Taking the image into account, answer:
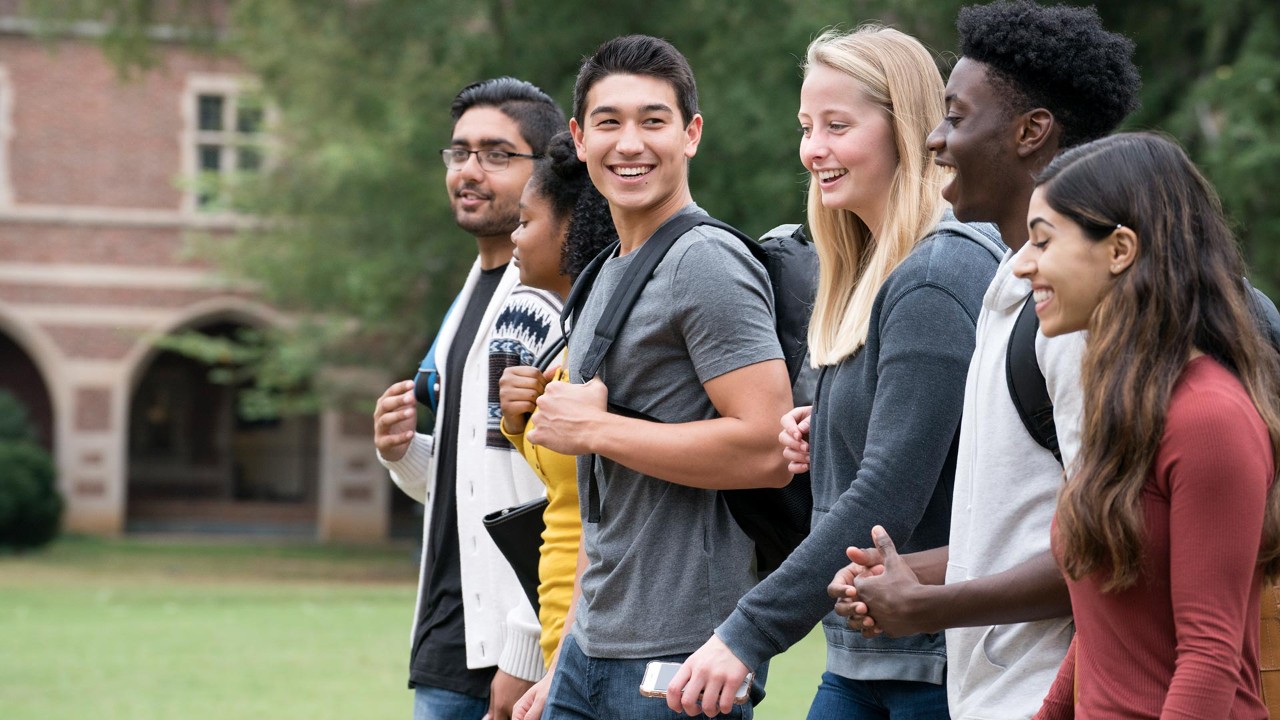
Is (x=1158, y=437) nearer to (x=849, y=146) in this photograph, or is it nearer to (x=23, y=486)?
(x=849, y=146)

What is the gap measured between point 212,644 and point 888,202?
12.0 metres

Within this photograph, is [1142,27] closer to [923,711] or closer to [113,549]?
[923,711]

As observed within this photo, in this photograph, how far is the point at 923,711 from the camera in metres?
2.69

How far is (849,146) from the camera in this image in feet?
9.37

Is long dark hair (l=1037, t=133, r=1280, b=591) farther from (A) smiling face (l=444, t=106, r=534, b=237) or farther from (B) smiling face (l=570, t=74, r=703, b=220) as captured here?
(A) smiling face (l=444, t=106, r=534, b=237)

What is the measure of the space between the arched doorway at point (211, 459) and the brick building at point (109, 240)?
4.06 feet

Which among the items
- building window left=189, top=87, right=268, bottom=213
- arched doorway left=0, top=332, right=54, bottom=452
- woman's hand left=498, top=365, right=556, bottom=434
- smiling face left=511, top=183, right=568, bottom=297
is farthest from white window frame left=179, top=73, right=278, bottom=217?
woman's hand left=498, top=365, right=556, bottom=434

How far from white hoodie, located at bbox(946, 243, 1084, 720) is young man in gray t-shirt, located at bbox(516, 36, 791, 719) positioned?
0.58 meters

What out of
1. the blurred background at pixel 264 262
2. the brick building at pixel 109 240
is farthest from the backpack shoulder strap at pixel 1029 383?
the brick building at pixel 109 240

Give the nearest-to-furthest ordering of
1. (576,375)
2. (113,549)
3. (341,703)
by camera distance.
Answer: (576,375)
(341,703)
(113,549)

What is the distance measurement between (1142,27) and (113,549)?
19005 millimetres

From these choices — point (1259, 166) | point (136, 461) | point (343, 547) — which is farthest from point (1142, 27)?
point (136, 461)

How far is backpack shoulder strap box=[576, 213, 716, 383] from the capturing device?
2984 mm

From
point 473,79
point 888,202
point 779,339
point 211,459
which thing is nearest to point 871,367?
point 888,202
